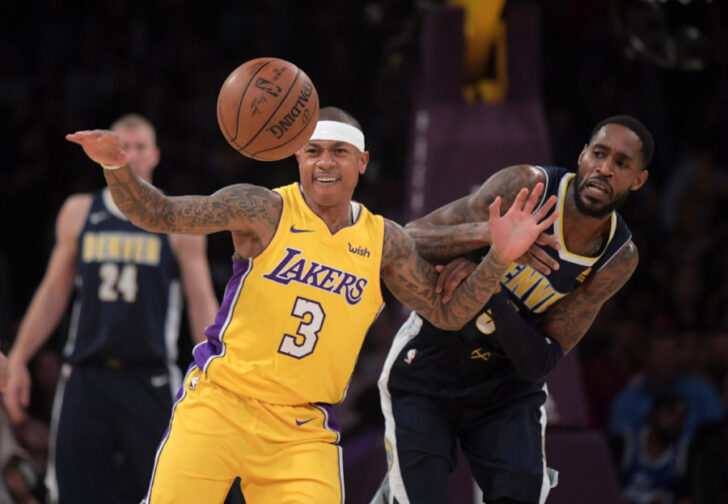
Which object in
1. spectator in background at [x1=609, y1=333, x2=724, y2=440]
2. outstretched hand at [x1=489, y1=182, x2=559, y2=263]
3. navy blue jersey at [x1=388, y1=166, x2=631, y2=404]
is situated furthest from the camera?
spectator in background at [x1=609, y1=333, x2=724, y2=440]

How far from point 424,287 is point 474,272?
0.21 m

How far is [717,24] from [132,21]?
5.62 m

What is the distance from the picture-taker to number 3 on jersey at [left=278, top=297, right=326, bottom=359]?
3803 mm

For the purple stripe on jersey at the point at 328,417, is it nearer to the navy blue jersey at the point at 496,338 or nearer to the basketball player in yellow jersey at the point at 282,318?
the basketball player in yellow jersey at the point at 282,318

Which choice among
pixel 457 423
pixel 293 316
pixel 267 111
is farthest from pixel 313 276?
pixel 457 423

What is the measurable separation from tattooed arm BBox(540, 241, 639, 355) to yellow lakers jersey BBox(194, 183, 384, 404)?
0.90m

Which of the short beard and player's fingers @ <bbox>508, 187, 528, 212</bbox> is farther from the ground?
player's fingers @ <bbox>508, 187, 528, 212</bbox>

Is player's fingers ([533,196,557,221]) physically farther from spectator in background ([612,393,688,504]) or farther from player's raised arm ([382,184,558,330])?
spectator in background ([612,393,688,504])

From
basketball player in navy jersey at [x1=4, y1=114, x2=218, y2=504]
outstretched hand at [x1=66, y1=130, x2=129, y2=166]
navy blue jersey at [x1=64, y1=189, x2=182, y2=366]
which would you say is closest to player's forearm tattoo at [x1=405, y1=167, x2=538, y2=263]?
outstretched hand at [x1=66, y1=130, x2=129, y2=166]

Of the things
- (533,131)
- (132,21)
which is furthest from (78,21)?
(533,131)

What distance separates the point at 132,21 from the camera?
34.5 ft

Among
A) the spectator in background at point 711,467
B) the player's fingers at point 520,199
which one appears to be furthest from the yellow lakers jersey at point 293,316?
the spectator in background at point 711,467

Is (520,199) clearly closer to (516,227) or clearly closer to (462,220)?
(516,227)

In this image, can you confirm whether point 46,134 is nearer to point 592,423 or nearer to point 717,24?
point 592,423
